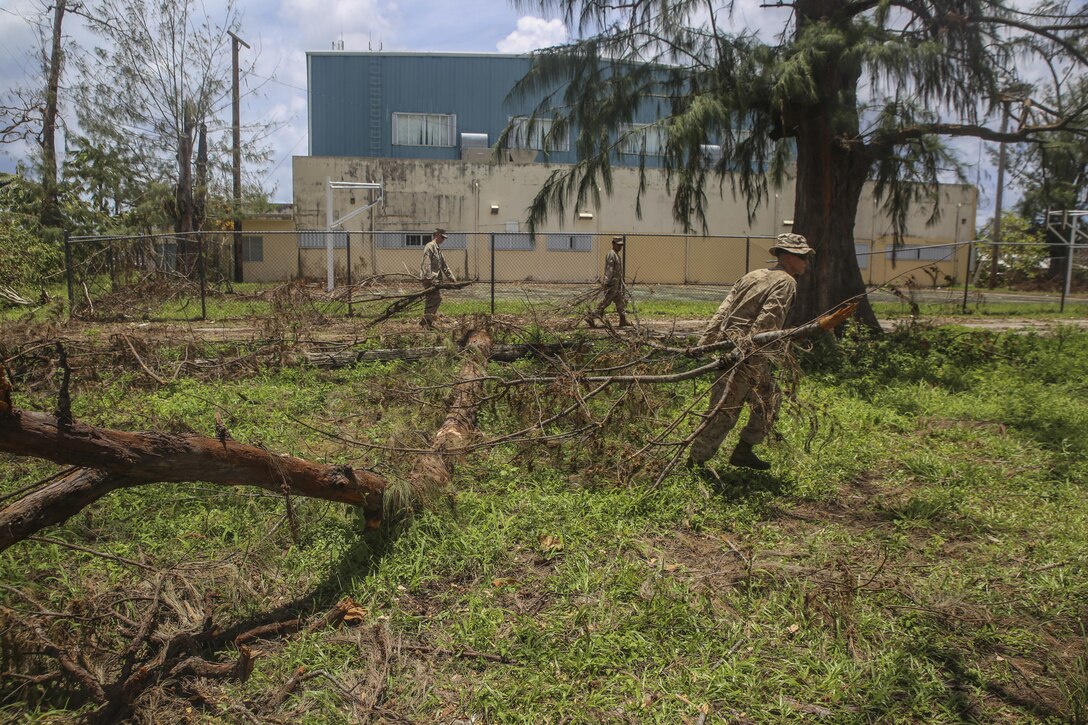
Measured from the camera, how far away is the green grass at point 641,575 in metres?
2.81

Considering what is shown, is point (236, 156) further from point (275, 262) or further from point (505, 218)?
point (505, 218)

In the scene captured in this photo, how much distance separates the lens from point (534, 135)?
1014 centimetres

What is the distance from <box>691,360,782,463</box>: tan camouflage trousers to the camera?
4816mm

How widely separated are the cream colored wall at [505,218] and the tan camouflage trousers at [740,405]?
63.6ft

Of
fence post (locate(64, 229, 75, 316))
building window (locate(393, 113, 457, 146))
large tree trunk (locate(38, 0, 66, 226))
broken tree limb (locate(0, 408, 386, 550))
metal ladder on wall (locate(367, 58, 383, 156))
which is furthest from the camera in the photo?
building window (locate(393, 113, 457, 146))

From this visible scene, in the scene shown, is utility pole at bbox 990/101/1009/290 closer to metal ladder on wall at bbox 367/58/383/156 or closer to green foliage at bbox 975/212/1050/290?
green foliage at bbox 975/212/1050/290

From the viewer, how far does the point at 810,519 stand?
445 centimetres

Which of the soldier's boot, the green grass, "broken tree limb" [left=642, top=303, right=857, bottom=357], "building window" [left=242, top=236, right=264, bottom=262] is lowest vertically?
the green grass

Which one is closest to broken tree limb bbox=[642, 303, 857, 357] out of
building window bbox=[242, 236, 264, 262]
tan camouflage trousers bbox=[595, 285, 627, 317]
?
tan camouflage trousers bbox=[595, 285, 627, 317]

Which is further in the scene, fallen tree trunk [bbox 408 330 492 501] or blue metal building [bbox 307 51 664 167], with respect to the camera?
blue metal building [bbox 307 51 664 167]

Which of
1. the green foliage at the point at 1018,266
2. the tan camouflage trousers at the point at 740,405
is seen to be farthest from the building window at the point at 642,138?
the green foliage at the point at 1018,266

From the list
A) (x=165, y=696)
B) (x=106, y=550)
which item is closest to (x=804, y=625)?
(x=165, y=696)

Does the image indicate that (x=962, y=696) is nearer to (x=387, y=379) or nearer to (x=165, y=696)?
(x=165, y=696)

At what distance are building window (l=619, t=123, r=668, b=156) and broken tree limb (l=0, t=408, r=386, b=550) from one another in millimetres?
7282
